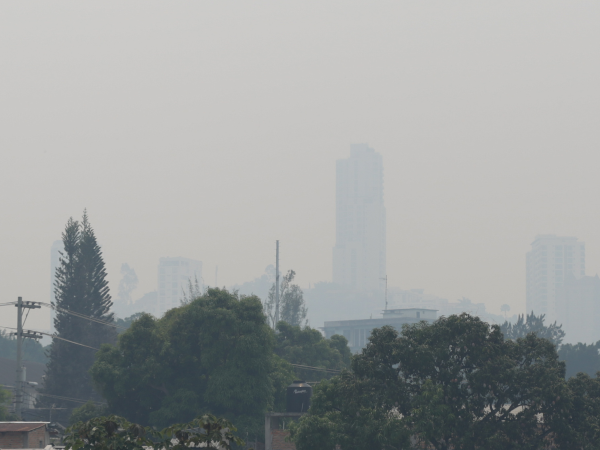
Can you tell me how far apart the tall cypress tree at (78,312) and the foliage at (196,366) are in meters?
31.0

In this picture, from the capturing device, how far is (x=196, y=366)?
61000 mm

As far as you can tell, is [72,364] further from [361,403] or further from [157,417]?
[361,403]

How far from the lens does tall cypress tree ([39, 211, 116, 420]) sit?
90.9 metres

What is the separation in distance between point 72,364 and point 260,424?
1570 inches

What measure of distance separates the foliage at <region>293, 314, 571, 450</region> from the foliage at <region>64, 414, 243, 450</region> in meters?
18.7

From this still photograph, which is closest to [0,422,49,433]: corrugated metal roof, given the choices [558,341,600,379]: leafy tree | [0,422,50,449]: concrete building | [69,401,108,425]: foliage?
[0,422,50,449]: concrete building

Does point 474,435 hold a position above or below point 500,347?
below

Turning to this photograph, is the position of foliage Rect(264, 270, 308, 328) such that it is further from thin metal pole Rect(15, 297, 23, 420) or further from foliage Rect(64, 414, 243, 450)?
foliage Rect(64, 414, 243, 450)

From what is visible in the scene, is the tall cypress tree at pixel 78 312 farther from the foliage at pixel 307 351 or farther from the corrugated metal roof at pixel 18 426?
the corrugated metal roof at pixel 18 426

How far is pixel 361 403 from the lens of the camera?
40.6 metres

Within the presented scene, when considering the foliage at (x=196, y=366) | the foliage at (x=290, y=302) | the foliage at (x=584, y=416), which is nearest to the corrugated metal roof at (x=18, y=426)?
the foliage at (x=196, y=366)

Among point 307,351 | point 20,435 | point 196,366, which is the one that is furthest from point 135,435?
point 307,351

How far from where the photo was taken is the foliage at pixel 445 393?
38.9 meters

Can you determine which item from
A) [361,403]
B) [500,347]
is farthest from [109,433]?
[500,347]
